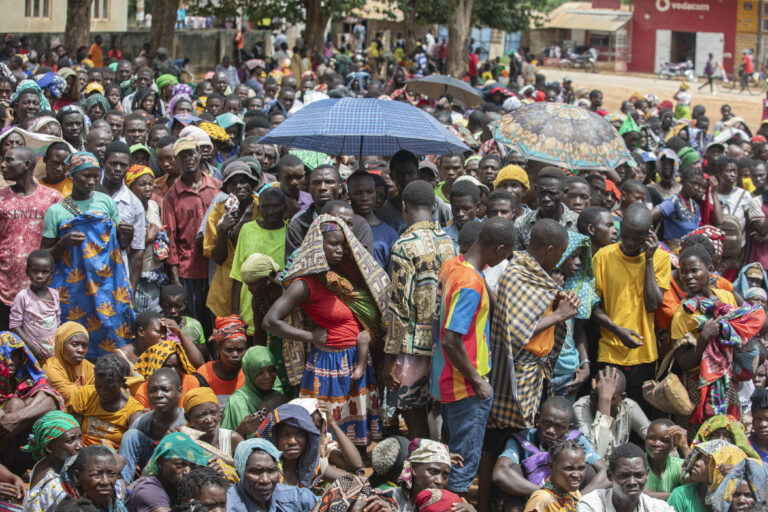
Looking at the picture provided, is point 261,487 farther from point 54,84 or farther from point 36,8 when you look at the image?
point 36,8

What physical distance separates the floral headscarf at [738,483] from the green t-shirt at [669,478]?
1.58ft

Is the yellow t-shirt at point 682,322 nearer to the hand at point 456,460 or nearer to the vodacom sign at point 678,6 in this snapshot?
the hand at point 456,460

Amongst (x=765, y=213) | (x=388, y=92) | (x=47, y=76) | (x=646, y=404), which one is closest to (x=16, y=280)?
(x=646, y=404)

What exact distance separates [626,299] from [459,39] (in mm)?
17905

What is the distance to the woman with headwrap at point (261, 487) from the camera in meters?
4.83

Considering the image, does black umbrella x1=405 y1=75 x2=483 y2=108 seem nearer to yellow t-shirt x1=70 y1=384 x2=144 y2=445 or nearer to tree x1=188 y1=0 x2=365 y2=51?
yellow t-shirt x1=70 y1=384 x2=144 y2=445

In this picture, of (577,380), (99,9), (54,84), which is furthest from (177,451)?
(99,9)

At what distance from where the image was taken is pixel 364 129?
6824 millimetres

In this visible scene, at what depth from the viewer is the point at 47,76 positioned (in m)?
12.1

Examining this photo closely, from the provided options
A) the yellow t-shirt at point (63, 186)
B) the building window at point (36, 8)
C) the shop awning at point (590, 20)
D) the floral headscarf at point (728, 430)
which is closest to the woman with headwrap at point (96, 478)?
the yellow t-shirt at point (63, 186)

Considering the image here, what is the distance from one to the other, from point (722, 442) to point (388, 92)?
13.1m

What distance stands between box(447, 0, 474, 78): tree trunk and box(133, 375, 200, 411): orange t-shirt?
59.5ft

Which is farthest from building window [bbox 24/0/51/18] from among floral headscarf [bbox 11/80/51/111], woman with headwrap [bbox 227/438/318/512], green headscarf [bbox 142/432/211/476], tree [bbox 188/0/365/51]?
woman with headwrap [bbox 227/438/318/512]

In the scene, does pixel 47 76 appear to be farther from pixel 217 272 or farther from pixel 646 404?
pixel 646 404
